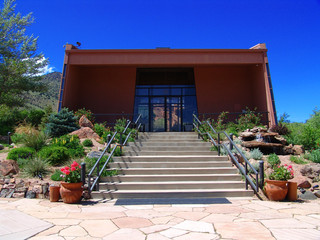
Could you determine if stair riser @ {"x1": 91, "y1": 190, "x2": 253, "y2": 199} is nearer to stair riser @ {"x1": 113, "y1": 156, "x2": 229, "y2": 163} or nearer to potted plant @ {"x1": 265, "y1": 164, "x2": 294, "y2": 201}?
potted plant @ {"x1": 265, "y1": 164, "x2": 294, "y2": 201}

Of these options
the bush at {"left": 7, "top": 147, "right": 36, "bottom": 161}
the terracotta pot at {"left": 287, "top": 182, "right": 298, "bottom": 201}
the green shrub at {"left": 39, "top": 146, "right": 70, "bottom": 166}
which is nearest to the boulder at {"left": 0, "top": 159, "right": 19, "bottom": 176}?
the bush at {"left": 7, "top": 147, "right": 36, "bottom": 161}

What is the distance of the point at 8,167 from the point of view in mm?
6988

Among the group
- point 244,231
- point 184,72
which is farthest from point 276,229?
point 184,72

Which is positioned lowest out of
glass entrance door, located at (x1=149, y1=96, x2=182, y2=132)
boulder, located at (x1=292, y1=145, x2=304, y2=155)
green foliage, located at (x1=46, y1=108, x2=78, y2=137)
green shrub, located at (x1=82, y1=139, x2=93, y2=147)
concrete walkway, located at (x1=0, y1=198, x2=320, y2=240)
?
concrete walkway, located at (x1=0, y1=198, x2=320, y2=240)

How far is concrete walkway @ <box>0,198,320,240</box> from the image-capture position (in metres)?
3.56

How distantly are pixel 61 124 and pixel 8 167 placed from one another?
388 centimetres

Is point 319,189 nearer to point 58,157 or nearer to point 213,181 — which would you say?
point 213,181

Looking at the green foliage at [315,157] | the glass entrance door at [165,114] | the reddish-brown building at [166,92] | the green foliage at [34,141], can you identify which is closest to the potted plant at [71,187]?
the green foliage at [34,141]

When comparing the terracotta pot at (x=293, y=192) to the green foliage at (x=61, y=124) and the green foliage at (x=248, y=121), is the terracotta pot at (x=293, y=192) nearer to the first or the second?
the green foliage at (x=248, y=121)

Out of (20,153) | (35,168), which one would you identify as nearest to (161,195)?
(35,168)

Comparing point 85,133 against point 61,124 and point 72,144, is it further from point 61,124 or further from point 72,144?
point 72,144

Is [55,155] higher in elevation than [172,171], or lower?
higher

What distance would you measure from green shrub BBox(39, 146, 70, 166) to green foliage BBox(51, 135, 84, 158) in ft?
0.59

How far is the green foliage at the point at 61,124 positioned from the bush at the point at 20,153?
2.25m
